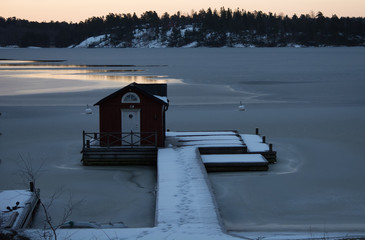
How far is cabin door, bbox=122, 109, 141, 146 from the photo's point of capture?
61.9 ft

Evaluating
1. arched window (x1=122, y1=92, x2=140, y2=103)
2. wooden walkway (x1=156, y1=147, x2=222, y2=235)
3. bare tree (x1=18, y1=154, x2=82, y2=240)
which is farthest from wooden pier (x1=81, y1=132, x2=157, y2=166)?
bare tree (x1=18, y1=154, x2=82, y2=240)

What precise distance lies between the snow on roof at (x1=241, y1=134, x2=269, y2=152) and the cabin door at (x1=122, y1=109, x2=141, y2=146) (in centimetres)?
394

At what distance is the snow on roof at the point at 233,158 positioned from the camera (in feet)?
58.1

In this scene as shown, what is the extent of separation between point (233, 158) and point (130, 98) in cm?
409

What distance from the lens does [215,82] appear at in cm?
5350

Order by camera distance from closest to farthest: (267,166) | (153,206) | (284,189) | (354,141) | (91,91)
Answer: (153,206), (284,189), (267,166), (354,141), (91,91)

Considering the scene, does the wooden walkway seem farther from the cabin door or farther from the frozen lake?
the cabin door

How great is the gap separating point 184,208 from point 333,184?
6.18 metres

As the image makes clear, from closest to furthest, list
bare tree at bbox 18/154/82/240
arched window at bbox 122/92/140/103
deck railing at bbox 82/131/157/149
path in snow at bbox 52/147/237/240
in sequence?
path in snow at bbox 52/147/237/240 → bare tree at bbox 18/154/82/240 → deck railing at bbox 82/131/157/149 → arched window at bbox 122/92/140/103

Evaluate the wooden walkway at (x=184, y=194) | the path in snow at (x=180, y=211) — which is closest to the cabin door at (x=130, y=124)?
the wooden walkway at (x=184, y=194)

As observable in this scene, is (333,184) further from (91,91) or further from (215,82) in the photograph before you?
(215,82)

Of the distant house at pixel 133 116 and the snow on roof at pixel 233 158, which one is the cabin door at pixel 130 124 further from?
the snow on roof at pixel 233 158

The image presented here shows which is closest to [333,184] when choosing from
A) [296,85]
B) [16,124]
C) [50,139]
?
[50,139]

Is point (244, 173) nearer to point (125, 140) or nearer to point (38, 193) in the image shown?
point (125, 140)
